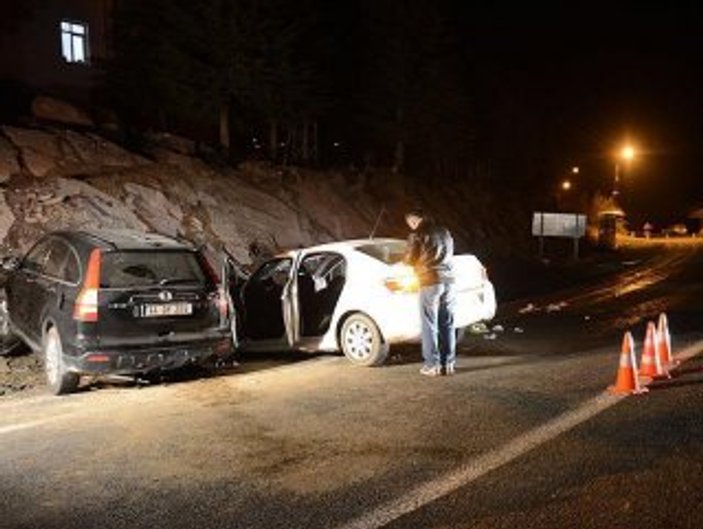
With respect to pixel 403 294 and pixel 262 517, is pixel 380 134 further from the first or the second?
pixel 262 517

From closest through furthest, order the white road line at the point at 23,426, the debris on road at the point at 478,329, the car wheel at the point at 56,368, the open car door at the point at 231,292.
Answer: the white road line at the point at 23,426 → the car wheel at the point at 56,368 → the open car door at the point at 231,292 → the debris on road at the point at 478,329

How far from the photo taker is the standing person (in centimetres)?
967

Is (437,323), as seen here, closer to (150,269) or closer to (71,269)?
(150,269)

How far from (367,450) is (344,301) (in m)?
3.95

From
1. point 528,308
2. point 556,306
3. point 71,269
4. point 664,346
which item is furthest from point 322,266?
point 556,306

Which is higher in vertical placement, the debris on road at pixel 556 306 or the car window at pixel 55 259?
the car window at pixel 55 259

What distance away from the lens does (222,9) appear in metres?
27.2

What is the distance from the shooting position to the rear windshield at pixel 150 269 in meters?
9.15

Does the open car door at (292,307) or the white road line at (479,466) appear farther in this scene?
the open car door at (292,307)

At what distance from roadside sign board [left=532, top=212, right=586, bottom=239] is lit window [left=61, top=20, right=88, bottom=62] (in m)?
18.7

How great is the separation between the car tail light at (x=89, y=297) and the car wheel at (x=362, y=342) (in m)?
3.08

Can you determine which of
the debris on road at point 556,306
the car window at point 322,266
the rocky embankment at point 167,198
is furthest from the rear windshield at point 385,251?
the debris on road at point 556,306

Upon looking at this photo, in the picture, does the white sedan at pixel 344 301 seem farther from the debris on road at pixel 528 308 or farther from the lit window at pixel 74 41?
the lit window at pixel 74 41

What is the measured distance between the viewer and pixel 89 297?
892 cm
